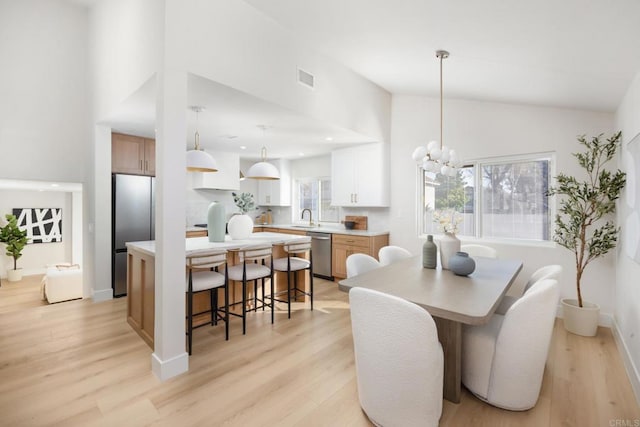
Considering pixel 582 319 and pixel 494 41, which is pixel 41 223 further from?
pixel 582 319

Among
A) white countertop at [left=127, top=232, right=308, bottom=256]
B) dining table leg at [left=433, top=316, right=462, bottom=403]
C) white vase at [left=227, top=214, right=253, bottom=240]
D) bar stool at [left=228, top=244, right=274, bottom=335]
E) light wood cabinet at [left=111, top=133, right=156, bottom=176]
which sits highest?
light wood cabinet at [left=111, top=133, right=156, bottom=176]

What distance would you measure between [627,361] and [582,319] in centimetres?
68

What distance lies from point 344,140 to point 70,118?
3860mm

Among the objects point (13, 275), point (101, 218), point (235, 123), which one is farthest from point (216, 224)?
point (13, 275)

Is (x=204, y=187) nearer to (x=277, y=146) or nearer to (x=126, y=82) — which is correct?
(x=277, y=146)

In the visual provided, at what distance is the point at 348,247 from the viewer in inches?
199

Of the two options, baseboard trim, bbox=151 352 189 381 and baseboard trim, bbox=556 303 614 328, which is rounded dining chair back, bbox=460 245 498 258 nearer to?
baseboard trim, bbox=556 303 614 328

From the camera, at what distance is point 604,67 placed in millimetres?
2355

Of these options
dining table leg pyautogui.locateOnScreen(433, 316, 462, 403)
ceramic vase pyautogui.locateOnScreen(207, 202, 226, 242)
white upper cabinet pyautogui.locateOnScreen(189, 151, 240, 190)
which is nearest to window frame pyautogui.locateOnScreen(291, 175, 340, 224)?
white upper cabinet pyautogui.locateOnScreen(189, 151, 240, 190)

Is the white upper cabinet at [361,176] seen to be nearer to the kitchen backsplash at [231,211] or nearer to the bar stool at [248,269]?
the kitchen backsplash at [231,211]

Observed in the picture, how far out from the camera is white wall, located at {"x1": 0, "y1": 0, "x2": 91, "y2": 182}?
383cm

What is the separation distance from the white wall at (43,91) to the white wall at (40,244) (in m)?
2.82

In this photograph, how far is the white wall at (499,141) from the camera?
3.47m

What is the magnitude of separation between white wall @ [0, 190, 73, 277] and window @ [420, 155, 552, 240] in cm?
728
